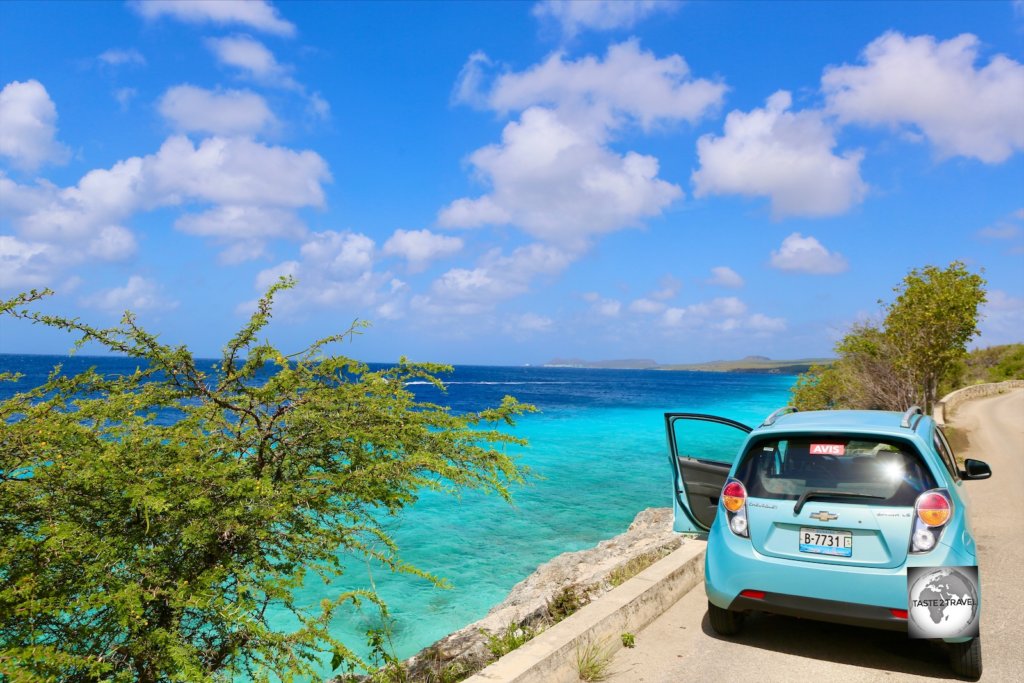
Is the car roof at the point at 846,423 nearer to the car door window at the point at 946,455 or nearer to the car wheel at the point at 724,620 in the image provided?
the car door window at the point at 946,455

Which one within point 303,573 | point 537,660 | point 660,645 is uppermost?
point 303,573

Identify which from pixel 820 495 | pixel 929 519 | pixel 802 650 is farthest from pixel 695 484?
pixel 929 519

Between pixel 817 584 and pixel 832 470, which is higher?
pixel 832 470

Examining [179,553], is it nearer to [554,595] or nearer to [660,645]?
[554,595]

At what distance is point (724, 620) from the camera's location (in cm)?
489

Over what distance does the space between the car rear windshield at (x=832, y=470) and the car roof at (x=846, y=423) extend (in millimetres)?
74

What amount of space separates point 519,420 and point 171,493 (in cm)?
4358

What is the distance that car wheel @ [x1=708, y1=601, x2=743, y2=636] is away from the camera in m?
4.89

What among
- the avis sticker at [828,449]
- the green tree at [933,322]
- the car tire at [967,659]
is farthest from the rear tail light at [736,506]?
the green tree at [933,322]

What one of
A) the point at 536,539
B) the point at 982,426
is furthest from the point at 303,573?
the point at 982,426

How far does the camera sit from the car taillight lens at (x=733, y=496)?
15.5 feet

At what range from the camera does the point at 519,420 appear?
156ft

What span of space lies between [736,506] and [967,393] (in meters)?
41.9

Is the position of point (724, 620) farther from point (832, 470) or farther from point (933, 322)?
point (933, 322)
